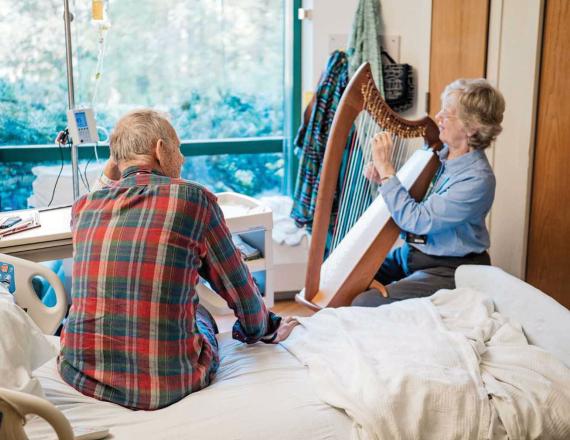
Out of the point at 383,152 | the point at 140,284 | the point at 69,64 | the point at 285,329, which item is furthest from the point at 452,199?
the point at 69,64

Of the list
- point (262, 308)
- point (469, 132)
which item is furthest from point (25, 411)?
point (469, 132)

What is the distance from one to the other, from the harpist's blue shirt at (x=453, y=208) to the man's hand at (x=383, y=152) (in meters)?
0.05

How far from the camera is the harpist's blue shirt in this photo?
2361 millimetres

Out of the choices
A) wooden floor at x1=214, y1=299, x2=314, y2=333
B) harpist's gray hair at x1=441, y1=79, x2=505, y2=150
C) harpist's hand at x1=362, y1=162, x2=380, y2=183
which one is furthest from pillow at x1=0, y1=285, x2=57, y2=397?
wooden floor at x1=214, y1=299, x2=314, y2=333

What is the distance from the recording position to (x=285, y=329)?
190 centimetres

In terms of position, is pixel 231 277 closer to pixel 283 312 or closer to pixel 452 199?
pixel 452 199

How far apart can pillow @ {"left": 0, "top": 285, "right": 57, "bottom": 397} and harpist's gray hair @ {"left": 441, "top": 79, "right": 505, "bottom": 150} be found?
163 centimetres

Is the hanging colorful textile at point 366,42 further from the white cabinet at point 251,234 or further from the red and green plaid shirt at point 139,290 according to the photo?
the red and green plaid shirt at point 139,290

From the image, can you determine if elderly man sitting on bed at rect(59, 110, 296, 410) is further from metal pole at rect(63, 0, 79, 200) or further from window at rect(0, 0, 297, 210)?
window at rect(0, 0, 297, 210)

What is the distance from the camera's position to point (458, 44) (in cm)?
311

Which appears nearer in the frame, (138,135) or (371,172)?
(138,135)

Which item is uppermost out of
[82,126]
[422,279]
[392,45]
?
[392,45]

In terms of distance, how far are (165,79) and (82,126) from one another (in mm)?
1216

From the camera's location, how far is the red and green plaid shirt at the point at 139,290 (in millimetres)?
1530
